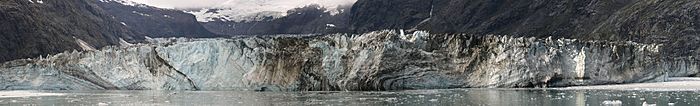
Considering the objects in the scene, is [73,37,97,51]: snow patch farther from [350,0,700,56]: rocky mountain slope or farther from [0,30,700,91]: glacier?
[0,30,700,91]: glacier

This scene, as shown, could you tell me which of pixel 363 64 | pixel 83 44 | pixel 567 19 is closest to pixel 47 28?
pixel 83 44

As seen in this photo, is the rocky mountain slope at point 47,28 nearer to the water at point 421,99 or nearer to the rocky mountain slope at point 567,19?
the rocky mountain slope at point 567,19

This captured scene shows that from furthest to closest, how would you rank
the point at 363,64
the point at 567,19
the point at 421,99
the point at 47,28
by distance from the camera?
1. the point at 47,28
2. the point at 567,19
3. the point at 363,64
4. the point at 421,99

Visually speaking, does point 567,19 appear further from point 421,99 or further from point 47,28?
point 421,99

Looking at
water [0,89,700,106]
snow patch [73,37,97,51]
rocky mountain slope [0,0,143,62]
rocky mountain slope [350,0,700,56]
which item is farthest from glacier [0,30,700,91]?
snow patch [73,37,97,51]

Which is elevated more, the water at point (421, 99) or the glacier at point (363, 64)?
the glacier at point (363, 64)

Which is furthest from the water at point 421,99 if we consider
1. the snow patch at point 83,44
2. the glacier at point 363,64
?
the snow patch at point 83,44
